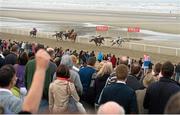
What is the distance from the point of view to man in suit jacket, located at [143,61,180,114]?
5907 mm

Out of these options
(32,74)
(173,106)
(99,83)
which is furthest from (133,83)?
(173,106)

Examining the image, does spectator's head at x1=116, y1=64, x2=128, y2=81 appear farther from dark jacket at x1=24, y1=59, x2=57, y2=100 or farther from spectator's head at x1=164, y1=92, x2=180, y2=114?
spectator's head at x1=164, y1=92, x2=180, y2=114

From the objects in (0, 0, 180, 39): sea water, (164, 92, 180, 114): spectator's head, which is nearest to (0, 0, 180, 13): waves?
(0, 0, 180, 39): sea water

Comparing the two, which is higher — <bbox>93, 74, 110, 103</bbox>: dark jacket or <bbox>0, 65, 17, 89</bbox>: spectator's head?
<bbox>0, 65, 17, 89</bbox>: spectator's head

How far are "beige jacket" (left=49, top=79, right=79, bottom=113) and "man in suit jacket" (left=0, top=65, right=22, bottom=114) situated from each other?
5.11ft

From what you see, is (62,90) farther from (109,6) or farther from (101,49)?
(109,6)

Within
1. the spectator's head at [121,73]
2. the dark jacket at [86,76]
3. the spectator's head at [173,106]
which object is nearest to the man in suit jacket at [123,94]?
the spectator's head at [121,73]

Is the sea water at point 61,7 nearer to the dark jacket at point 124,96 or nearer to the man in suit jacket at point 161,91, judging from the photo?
the man in suit jacket at point 161,91

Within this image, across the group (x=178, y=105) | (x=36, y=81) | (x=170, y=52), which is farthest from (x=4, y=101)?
(x=170, y=52)

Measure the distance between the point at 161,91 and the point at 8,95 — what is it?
6.85 ft

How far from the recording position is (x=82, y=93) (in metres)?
7.66

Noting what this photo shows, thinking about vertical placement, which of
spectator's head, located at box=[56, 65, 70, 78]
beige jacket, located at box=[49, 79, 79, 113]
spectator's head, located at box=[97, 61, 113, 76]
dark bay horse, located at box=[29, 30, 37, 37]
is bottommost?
dark bay horse, located at box=[29, 30, 37, 37]

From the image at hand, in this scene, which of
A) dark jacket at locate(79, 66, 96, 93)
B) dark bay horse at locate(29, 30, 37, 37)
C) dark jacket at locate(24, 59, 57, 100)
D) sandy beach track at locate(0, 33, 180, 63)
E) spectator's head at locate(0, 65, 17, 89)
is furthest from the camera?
dark bay horse at locate(29, 30, 37, 37)

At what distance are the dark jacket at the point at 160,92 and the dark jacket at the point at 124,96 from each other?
0.24 m
